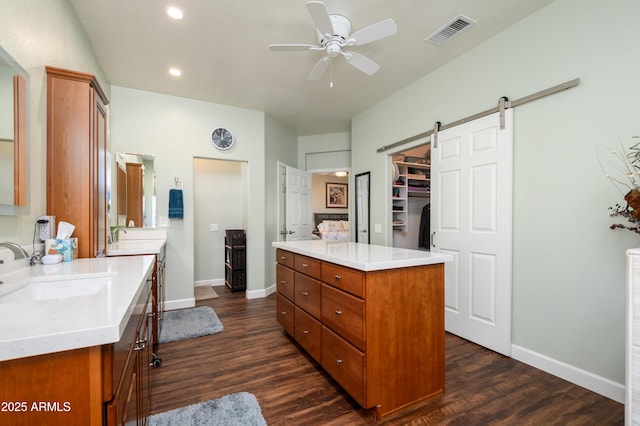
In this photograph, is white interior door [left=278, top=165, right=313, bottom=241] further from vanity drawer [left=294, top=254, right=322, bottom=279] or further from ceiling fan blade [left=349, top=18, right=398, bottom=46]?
ceiling fan blade [left=349, top=18, right=398, bottom=46]

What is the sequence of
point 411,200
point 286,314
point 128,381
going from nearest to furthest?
point 128,381, point 286,314, point 411,200

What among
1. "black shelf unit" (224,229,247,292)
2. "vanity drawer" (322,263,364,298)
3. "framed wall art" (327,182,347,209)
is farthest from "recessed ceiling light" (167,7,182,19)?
"framed wall art" (327,182,347,209)

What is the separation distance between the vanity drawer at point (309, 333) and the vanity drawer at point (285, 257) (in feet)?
1.45

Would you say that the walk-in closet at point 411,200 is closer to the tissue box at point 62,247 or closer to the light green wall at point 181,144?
the light green wall at point 181,144

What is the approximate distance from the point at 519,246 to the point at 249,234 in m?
3.48

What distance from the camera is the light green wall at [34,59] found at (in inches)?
58.1

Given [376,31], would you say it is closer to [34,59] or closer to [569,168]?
[569,168]

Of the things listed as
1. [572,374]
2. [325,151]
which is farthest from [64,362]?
[325,151]

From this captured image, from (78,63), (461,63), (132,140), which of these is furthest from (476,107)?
(132,140)

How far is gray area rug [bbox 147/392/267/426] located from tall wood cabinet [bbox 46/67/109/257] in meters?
1.17

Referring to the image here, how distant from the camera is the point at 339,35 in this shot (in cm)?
236

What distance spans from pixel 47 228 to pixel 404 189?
4.52m

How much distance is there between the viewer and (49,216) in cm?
180

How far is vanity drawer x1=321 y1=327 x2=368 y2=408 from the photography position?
1.74m
